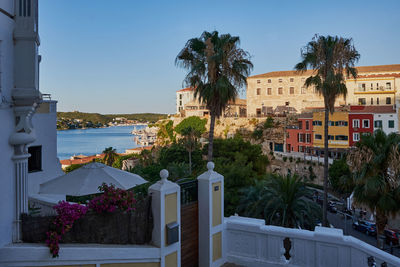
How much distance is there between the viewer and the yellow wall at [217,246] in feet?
21.8

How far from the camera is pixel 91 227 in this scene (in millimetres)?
5172

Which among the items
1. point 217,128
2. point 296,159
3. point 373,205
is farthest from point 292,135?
point 373,205

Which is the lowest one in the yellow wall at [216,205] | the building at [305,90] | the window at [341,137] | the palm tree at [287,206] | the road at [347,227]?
the road at [347,227]

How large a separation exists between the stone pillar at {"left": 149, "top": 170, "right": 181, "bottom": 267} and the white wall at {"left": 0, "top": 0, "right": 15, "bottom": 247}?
2.23m

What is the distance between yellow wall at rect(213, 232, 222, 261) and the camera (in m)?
6.64

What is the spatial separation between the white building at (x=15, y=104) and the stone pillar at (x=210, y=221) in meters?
3.25

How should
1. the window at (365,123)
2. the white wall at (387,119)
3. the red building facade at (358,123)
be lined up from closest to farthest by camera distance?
the white wall at (387,119) < the red building facade at (358,123) < the window at (365,123)

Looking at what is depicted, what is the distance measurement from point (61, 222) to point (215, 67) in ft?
48.5

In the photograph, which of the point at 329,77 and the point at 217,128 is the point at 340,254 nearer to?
the point at 329,77

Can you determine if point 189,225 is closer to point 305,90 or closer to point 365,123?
point 365,123

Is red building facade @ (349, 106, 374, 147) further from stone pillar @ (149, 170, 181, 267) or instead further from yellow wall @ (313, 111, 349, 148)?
stone pillar @ (149, 170, 181, 267)

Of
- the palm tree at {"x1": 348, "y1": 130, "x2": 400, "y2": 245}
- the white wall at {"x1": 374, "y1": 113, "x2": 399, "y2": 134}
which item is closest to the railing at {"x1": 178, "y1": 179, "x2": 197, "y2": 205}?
the palm tree at {"x1": 348, "y1": 130, "x2": 400, "y2": 245}

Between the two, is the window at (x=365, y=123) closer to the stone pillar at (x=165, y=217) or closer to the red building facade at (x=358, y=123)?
the red building facade at (x=358, y=123)

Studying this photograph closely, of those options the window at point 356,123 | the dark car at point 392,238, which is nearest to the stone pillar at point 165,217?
the dark car at point 392,238
